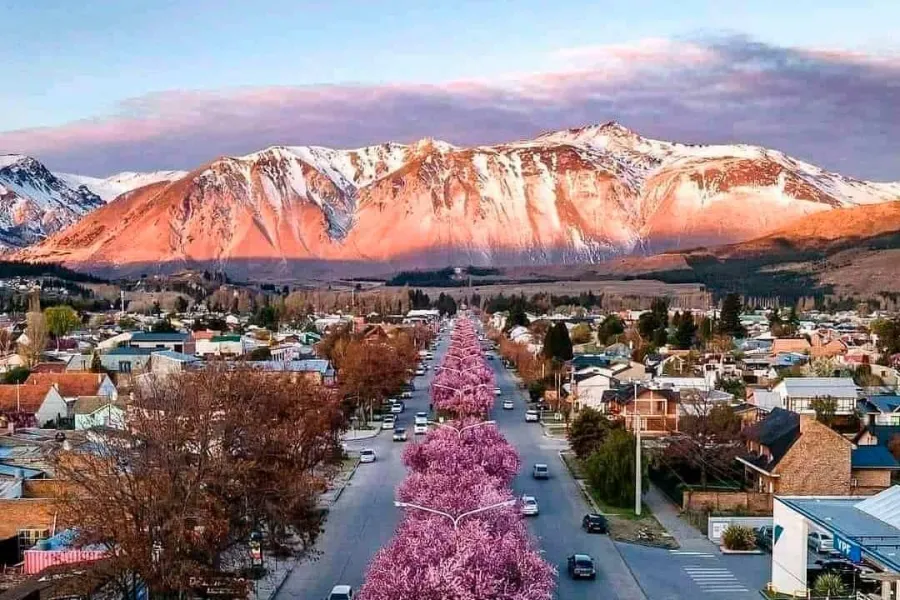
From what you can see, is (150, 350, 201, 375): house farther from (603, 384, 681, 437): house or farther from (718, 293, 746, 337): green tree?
(718, 293, 746, 337): green tree

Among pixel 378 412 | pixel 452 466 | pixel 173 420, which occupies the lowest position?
pixel 378 412

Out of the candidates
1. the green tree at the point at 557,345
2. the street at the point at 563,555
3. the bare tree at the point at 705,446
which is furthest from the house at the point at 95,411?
the green tree at the point at 557,345

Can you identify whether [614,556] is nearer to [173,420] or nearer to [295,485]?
[295,485]

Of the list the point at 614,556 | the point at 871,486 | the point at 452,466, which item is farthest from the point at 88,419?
the point at 871,486

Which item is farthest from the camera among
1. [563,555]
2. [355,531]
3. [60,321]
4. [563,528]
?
[60,321]

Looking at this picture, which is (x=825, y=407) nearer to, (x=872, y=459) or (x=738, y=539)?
(x=872, y=459)

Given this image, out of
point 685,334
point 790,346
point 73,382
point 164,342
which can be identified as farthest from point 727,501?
point 685,334

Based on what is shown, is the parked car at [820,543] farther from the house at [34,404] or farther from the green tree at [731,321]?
the green tree at [731,321]
